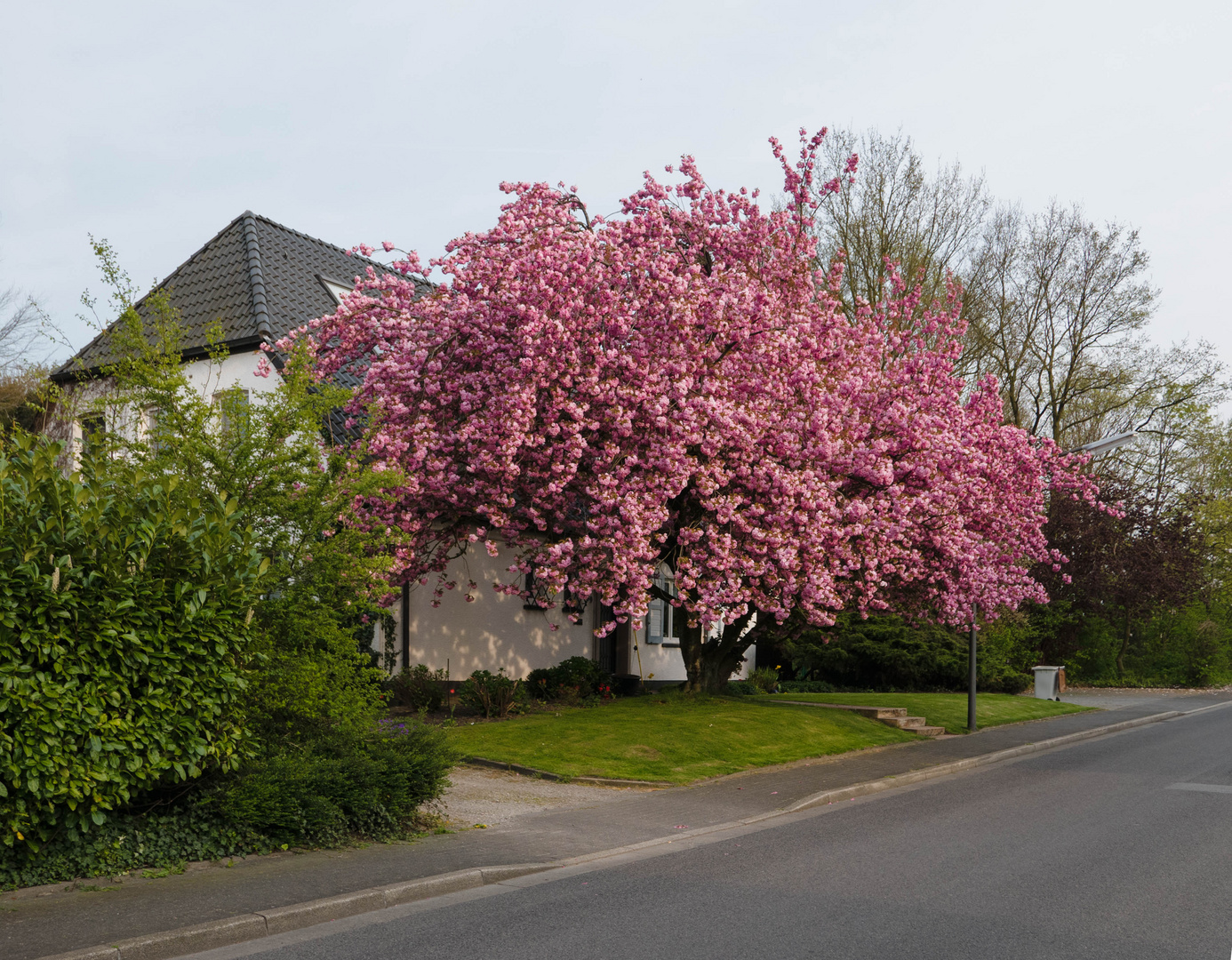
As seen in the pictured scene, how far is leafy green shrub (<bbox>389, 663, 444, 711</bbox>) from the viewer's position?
58.5ft

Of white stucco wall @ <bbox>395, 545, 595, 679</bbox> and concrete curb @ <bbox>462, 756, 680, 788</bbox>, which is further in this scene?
white stucco wall @ <bbox>395, 545, 595, 679</bbox>

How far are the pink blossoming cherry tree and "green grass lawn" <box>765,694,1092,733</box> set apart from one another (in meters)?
5.05

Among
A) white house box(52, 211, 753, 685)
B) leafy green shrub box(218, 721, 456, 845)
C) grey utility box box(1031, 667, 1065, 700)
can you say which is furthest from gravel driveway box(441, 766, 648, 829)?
grey utility box box(1031, 667, 1065, 700)

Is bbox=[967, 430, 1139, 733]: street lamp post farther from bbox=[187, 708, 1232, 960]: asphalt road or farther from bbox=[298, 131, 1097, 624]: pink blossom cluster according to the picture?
bbox=[187, 708, 1232, 960]: asphalt road

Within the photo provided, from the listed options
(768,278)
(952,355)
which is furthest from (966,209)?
(768,278)

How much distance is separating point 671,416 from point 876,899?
7436mm

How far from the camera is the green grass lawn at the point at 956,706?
21.0m

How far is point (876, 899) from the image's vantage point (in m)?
7.34

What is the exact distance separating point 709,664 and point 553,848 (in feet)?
35.3

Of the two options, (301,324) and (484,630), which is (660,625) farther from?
(301,324)

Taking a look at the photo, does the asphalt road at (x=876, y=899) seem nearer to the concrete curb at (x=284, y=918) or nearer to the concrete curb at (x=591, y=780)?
the concrete curb at (x=284, y=918)

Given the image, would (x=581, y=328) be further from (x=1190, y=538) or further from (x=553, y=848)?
(x=1190, y=538)

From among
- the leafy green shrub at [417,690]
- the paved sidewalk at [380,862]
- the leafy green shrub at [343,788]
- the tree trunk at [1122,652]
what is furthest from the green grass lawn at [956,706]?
the leafy green shrub at [343,788]

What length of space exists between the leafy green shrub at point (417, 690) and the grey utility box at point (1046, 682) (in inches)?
710
